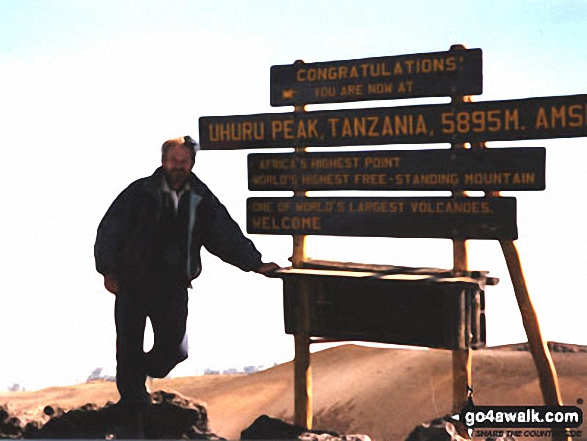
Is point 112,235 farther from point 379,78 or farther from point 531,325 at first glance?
point 531,325

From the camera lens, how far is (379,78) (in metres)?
8.59

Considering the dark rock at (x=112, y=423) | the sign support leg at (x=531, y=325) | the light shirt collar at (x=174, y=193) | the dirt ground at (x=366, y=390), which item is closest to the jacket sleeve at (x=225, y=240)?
the light shirt collar at (x=174, y=193)

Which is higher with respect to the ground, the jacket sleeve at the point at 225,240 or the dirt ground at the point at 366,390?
the jacket sleeve at the point at 225,240

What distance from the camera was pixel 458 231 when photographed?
831cm

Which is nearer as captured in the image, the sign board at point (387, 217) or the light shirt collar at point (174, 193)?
the sign board at point (387, 217)

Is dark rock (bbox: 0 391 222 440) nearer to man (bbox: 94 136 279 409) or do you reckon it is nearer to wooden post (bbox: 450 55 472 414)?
man (bbox: 94 136 279 409)

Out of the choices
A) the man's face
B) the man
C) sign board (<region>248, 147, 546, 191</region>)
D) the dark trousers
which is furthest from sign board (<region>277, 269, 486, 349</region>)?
the man's face

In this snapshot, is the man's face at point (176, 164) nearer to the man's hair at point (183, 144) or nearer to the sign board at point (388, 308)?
the man's hair at point (183, 144)

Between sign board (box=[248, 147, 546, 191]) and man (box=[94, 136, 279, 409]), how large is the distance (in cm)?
57

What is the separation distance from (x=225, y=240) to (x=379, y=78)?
1808mm

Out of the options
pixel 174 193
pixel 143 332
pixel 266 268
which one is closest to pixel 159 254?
pixel 174 193

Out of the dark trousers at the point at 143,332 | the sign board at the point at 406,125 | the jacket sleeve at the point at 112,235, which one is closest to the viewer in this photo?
the sign board at the point at 406,125

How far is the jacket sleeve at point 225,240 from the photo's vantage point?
28.8ft

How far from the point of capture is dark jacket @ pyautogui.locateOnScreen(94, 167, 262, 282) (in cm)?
862
